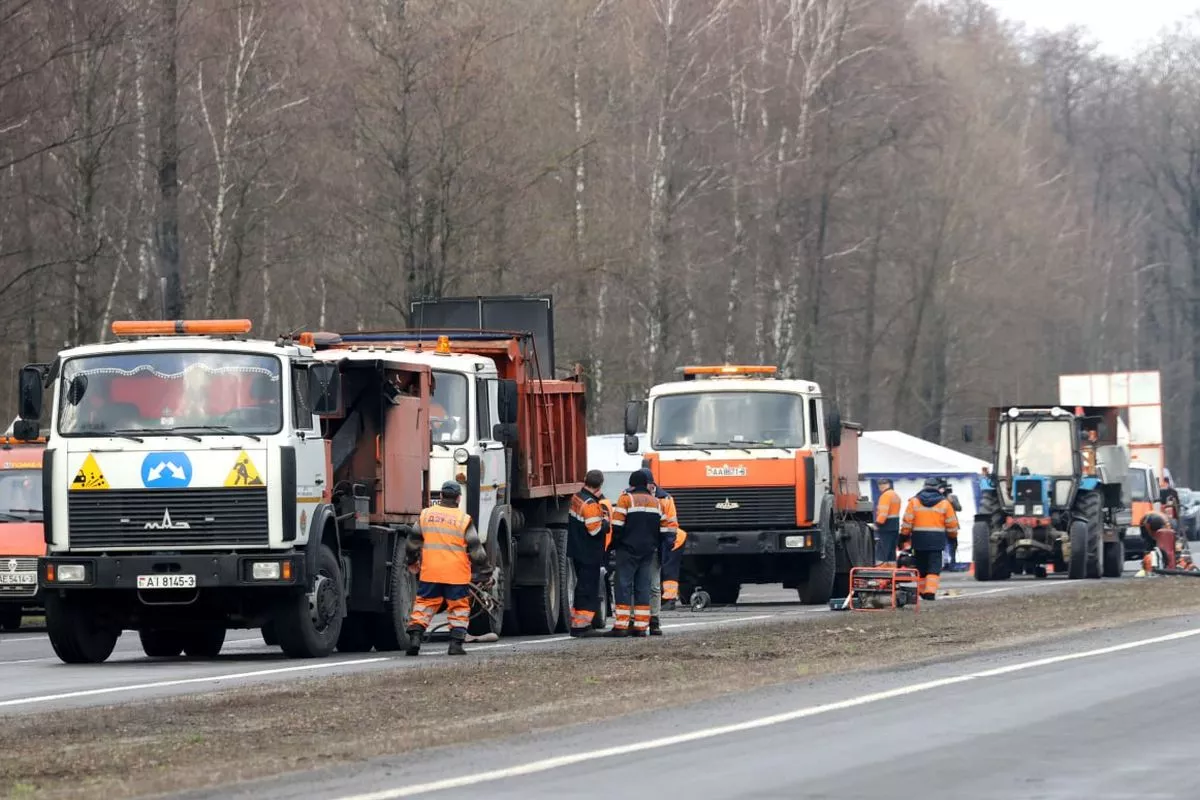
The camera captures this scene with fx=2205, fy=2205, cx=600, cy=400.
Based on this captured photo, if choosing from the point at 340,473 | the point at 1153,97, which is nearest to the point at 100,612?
the point at 340,473

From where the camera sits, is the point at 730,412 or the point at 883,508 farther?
the point at 883,508

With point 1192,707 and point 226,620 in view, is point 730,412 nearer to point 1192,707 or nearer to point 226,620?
point 226,620

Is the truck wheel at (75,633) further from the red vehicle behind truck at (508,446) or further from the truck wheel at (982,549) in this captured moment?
the truck wheel at (982,549)

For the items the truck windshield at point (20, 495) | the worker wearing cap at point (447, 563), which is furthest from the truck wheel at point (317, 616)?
the truck windshield at point (20, 495)

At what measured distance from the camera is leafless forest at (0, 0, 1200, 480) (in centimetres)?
3762

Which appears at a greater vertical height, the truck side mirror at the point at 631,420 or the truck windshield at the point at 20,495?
the truck side mirror at the point at 631,420

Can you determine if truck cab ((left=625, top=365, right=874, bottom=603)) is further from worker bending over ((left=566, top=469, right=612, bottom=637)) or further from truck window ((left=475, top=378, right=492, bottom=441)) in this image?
truck window ((left=475, top=378, right=492, bottom=441))

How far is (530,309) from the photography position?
27.3 meters

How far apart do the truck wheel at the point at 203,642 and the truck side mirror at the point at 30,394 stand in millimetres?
3177

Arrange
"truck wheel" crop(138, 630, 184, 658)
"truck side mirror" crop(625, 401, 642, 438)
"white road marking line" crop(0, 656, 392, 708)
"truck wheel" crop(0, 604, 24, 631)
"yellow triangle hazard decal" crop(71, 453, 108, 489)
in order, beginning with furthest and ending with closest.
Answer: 1. "truck side mirror" crop(625, 401, 642, 438)
2. "truck wheel" crop(0, 604, 24, 631)
3. "truck wheel" crop(138, 630, 184, 658)
4. "yellow triangle hazard decal" crop(71, 453, 108, 489)
5. "white road marking line" crop(0, 656, 392, 708)

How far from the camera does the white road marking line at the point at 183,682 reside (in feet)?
51.0

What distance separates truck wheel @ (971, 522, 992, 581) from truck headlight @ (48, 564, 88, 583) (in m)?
22.7

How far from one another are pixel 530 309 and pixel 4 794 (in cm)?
1743

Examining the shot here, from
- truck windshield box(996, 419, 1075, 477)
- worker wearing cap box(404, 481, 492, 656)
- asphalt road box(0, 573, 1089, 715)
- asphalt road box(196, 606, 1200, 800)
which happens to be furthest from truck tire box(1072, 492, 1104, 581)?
asphalt road box(196, 606, 1200, 800)
